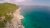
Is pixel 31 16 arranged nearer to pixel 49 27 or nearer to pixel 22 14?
pixel 22 14

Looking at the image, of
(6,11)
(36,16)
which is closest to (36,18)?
(36,16)

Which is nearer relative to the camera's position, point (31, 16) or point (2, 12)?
point (2, 12)

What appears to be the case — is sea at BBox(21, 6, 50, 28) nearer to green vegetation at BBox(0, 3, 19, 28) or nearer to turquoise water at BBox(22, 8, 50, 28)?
turquoise water at BBox(22, 8, 50, 28)

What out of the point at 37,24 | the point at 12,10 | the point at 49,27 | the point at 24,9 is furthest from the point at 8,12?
the point at 49,27

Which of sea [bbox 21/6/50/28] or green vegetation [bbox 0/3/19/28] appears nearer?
green vegetation [bbox 0/3/19/28]

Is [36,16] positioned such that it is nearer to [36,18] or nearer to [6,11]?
[36,18]

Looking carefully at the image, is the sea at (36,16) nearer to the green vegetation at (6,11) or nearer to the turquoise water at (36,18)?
the turquoise water at (36,18)

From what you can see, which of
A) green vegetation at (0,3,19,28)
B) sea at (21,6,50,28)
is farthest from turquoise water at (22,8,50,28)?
green vegetation at (0,3,19,28)
